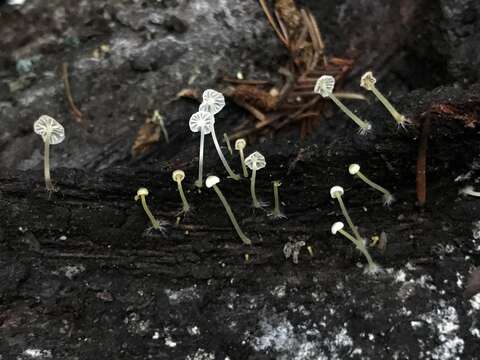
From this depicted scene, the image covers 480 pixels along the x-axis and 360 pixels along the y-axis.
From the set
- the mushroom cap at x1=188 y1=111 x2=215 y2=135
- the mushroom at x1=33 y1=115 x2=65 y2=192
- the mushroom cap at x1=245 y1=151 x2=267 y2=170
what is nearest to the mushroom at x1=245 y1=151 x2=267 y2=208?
A: the mushroom cap at x1=245 y1=151 x2=267 y2=170

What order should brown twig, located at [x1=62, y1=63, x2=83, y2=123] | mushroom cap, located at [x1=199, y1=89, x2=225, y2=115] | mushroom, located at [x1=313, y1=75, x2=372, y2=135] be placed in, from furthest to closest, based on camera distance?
brown twig, located at [x1=62, y1=63, x2=83, y2=123], mushroom cap, located at [x1=199, y1=89, x2=225, y2=115], mushroom, located at [x1=313, y1=75, x2=372, y2=135]

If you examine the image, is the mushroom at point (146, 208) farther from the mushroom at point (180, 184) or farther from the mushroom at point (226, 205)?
the mushroom at point (226, 205)

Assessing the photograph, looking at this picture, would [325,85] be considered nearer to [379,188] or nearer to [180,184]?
[379,188]

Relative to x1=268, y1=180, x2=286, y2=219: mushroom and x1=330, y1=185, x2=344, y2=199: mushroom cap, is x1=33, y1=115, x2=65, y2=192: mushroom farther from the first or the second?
x1=330, y1=185, x2=344, y2=199: mushroom cap

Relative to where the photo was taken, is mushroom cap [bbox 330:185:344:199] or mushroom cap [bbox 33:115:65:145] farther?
mushroom cap [bbox 33:115:65:145]

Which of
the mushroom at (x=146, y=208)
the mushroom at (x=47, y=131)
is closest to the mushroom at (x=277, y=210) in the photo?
the mushroom at (x=146, y=208)

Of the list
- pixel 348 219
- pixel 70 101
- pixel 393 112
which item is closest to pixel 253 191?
pixel 348 219

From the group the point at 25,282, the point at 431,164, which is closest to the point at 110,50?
the point at 25,282
